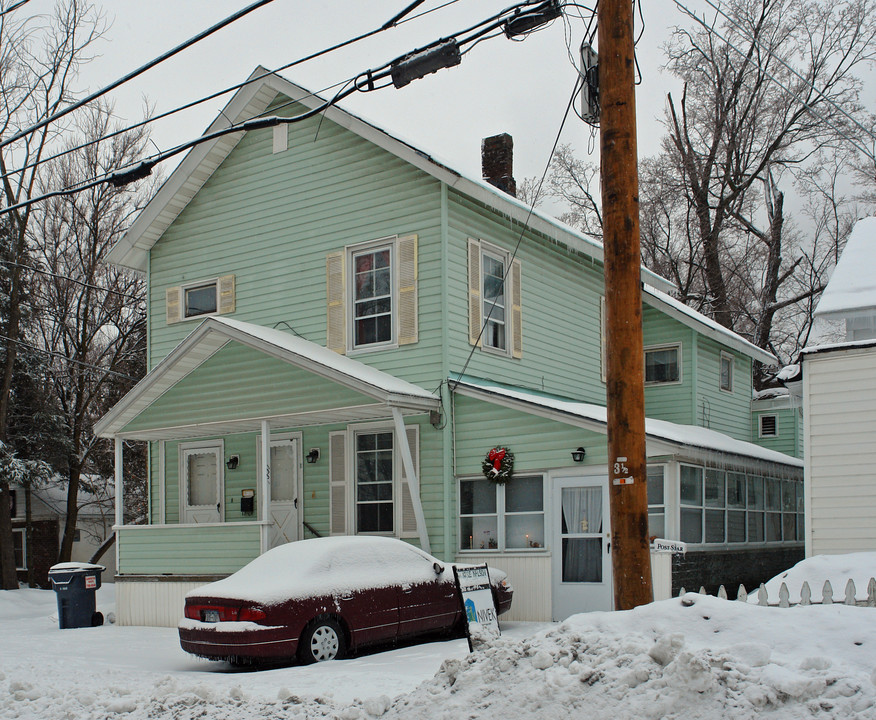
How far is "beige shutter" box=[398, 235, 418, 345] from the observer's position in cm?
1588

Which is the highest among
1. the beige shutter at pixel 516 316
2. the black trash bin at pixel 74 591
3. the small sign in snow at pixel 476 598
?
the beige shutter at pixel 516 316

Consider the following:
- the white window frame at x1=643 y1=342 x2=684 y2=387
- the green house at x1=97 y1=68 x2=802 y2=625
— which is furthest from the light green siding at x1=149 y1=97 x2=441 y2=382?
the white window frame at x1=643 y1=342 x2=684 y2=387

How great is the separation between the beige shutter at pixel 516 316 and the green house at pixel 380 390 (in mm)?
41

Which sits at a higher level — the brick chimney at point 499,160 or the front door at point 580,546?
the brick chimney at point 499,160

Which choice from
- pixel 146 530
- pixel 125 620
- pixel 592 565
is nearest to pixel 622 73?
pixel 592 565

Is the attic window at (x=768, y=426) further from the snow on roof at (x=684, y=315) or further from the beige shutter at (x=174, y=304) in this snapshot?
the beige shutter at (x=174, y=304)

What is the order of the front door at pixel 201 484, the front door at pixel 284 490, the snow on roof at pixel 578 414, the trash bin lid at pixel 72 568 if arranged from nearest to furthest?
the snow on roof at pixel 578 414 → the trash bin lid at pixel 72 568 → the front door at pixel 284 490 → the front door at pixel 201 484

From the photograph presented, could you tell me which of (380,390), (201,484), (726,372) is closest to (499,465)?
(380,390)

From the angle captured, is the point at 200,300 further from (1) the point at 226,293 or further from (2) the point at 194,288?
(1) the point at 226,293

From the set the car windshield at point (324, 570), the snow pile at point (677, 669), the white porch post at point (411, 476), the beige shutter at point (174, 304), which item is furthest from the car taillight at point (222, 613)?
the beige shutter at point (174, 304)

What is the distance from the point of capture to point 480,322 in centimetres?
1628

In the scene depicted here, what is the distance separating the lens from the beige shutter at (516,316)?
16953 millimetres

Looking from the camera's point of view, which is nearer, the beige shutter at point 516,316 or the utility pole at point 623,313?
the utility pole at point 623,313

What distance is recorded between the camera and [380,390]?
14.2 metres
